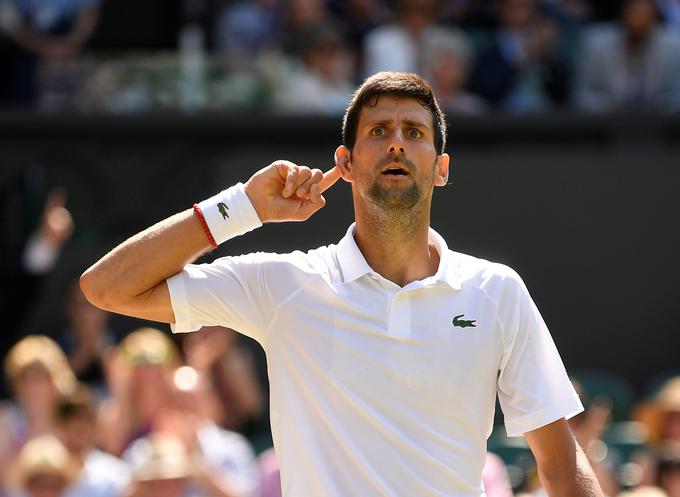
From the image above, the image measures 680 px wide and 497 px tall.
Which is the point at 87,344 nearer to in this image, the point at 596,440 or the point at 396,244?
the point at 596,440

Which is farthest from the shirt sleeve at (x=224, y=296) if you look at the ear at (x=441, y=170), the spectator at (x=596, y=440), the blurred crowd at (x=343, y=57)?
the blurred crowd at (x=343, y=57)

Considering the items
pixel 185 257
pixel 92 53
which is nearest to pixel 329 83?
pixel 92 53

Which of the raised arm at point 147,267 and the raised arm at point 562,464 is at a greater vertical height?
the raised arm at point 147,267

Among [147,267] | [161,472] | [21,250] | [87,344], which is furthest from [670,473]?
[21,250]

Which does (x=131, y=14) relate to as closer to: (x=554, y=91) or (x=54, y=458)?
(x=554, y=91)

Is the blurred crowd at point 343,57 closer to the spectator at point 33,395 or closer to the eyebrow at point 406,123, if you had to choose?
the spectator at point 33,395

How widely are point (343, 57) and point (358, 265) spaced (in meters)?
6.03

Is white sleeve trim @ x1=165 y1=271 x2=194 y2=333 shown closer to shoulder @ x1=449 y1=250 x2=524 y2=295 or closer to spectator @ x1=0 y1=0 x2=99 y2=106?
shoulder @ x1=449 y1=250 x2=524 y2=295

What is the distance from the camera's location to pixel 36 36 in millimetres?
9094

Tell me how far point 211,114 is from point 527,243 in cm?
237

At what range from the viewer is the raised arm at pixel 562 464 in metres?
3.28

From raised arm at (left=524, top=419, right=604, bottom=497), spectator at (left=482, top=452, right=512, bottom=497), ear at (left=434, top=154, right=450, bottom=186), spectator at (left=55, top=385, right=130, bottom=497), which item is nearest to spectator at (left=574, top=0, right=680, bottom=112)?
spectator at (left=482, top=452, right=512, bottom=497)

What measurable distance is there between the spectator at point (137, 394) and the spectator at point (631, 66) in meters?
3.93

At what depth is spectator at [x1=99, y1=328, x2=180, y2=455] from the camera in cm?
709
